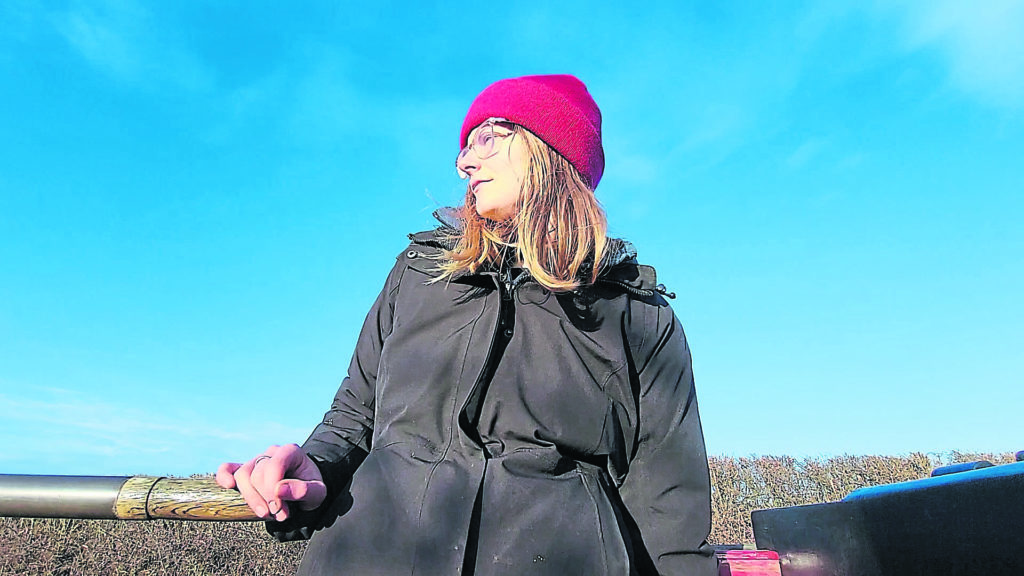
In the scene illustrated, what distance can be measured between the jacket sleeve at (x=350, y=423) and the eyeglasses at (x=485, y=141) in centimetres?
33

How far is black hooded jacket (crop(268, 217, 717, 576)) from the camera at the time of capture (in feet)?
4.39

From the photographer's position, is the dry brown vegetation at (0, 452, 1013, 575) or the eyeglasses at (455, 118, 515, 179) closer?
the eyeglasses at (455, 118, 515, 179)

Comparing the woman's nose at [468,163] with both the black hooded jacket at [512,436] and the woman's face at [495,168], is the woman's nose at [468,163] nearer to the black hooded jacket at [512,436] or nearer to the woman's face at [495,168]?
the woman's face at [495,168]

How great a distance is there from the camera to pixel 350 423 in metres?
1.65

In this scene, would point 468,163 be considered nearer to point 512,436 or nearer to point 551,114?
point 551,114

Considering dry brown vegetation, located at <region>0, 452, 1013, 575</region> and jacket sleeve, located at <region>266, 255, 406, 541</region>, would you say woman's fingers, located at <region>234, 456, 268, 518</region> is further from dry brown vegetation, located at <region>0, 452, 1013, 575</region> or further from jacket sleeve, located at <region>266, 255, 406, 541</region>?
dry brown vegetation, located at <region>0, 452, 1013, 575</region>

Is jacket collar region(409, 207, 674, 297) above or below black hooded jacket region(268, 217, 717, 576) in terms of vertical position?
above

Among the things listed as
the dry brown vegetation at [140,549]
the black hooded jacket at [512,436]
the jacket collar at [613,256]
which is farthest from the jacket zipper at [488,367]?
the dry brown vegetation at [140,549]

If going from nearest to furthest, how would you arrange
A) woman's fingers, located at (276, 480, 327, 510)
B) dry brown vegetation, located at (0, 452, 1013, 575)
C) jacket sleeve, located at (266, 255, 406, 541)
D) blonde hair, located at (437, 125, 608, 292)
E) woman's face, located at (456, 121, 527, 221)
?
woman's fingers, located at (276, 480, 327, 510) < jacket sleeve, located at (266, 255, 406, 541) < blonde hair, located at (437, 125, 608, 292) < woman's face, located at (456, 121, 527, 221) < dry brown vegetation, located at (0, 452, 1013, 575)

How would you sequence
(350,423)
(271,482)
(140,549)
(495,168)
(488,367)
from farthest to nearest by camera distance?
(140,549) → (495,168) → (350,423) → (488,367) → (271,482)

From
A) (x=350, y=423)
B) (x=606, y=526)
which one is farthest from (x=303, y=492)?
(x=606, y=526)

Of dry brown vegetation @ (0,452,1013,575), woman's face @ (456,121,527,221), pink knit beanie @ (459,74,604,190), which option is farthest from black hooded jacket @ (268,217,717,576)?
dry brown vegetation @ (0,452,1013,575)

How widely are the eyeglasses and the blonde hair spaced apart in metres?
0.04

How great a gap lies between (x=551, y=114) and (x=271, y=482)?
1.10m
